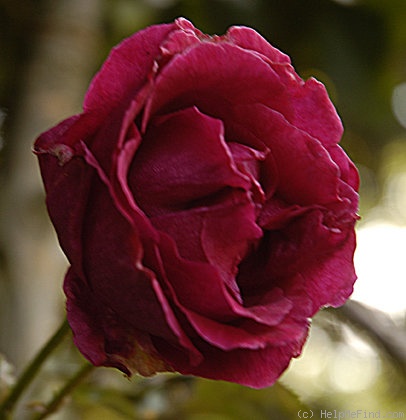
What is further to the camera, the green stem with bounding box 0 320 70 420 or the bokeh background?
the bokeh background

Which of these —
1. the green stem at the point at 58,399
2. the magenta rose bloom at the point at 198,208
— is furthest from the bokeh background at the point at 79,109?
the magenta rose bloom at the point at 198,208

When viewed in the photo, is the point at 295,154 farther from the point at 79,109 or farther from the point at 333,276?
the point at 79,109

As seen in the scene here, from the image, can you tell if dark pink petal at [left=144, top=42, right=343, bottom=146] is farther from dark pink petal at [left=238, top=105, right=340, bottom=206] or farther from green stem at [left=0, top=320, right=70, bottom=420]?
green stem at [left=0, top=320, right=70, bottom=420]

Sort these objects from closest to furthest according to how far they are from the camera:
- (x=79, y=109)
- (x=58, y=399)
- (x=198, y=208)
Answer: (x=198, y=208)
(x=58, y=399)
(x=79, y=109)

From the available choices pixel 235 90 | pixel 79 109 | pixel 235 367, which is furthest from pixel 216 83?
pixel 79 109

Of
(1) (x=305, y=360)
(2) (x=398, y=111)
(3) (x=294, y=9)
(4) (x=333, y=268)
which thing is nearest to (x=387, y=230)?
(1) (x=305, y=360)

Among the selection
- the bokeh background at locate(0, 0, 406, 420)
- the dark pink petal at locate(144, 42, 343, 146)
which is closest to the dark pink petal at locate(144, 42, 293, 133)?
the dark pink petal at locate(144, 42, 343, 146)

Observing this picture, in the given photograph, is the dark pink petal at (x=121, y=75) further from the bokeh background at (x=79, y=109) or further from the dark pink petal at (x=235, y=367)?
the bokeh background at (x=79, y=109)
